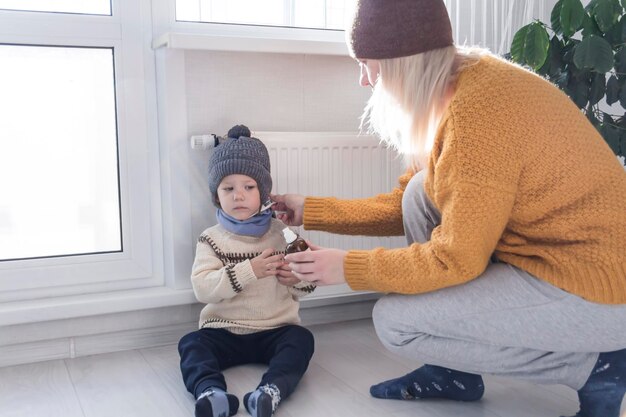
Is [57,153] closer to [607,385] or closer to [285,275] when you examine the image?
[285,275]

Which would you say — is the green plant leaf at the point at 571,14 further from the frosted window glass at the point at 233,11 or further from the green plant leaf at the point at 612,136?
the frosted window glass at the point at 233,11

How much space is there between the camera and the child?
1.73 metres

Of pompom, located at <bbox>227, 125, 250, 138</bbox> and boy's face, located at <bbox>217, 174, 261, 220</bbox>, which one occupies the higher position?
pompom, located at <bbox>227, 125, 250, 138</bbox>

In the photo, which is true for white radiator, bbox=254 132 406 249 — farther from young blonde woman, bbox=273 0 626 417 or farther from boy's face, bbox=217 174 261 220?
young blonde woman, bbox=273 0 626 417

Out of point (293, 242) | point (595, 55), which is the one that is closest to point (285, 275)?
point (293, 242)

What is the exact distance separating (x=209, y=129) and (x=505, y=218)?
3.38 feet

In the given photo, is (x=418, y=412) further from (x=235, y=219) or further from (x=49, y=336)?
(x=49, y=336)


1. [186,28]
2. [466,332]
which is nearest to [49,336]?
[186,28]

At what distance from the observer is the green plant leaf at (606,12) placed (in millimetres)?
1895

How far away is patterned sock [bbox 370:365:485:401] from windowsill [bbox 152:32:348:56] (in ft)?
3.18

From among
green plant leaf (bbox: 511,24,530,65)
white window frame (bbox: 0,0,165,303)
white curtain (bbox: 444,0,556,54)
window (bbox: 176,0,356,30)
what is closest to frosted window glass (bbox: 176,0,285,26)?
window (bbox: 176,0,356,30)

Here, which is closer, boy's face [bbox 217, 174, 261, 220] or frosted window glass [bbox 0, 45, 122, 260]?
boy's face [bbox 217, 174, 261, 220]

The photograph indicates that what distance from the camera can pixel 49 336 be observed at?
1.90 m

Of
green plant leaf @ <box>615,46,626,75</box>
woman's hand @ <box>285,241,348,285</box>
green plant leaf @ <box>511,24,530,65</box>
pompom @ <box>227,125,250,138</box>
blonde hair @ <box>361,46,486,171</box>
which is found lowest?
woman's hand @ <box>285,241,348,285</box>
